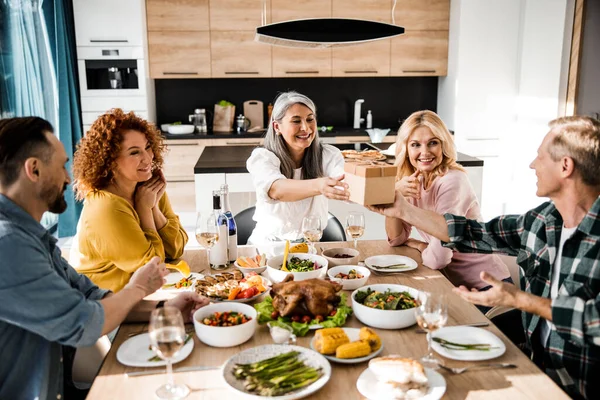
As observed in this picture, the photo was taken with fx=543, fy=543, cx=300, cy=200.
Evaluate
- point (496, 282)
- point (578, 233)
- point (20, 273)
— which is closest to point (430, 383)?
point (496, 282)

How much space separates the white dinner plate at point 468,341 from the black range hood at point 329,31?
1.53 m

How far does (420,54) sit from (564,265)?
4.35 metres

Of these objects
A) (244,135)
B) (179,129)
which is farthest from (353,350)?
(179,129)

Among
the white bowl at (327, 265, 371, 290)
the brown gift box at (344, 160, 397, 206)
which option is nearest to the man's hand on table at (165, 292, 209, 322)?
the white bowl at (327, 265, 371, 290)

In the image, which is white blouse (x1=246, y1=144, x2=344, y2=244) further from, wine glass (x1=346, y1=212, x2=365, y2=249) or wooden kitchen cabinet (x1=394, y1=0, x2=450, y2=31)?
wooden kitchen cabinet (x1=394, y1=0, x2=450, y2=31)

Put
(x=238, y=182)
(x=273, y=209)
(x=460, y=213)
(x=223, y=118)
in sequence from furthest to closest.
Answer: (x=223, y=118) < (x=238, y=182) < (x=273, y=209) < (x=460, y=213)

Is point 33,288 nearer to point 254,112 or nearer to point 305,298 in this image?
point 305,298

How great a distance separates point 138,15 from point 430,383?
4.76 m

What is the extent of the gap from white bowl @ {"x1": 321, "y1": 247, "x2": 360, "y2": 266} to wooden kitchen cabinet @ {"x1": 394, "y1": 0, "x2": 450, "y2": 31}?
12.9 ft

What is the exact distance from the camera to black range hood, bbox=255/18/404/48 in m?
2.52

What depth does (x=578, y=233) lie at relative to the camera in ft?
5.20

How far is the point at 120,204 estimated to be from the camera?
2023mm

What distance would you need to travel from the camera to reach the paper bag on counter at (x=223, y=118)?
18.8 ft

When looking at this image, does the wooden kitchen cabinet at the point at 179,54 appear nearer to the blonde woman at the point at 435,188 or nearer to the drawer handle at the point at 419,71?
the drawer handle at the point at 419,71
